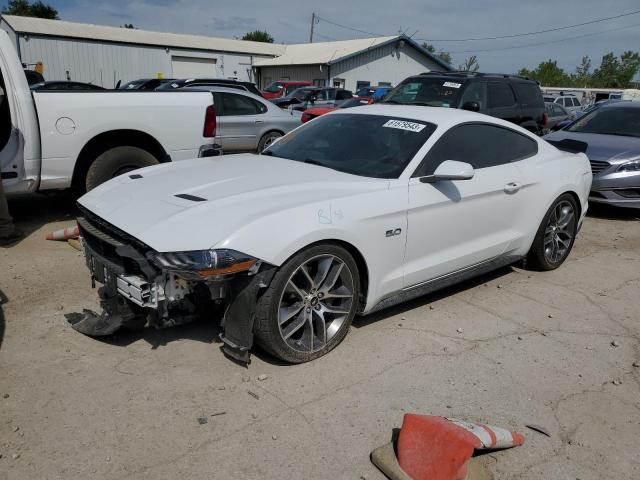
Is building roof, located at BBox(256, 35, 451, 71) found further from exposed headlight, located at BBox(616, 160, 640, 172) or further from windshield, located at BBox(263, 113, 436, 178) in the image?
windshield, located at BBox(263, 113, 436, 178)

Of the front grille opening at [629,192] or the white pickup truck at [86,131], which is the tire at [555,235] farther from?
the white pickup truck at [86,131]

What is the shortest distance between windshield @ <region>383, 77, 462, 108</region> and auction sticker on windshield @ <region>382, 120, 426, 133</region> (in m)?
5.41

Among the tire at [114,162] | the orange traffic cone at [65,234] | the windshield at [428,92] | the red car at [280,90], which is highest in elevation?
the red car at [280,90]

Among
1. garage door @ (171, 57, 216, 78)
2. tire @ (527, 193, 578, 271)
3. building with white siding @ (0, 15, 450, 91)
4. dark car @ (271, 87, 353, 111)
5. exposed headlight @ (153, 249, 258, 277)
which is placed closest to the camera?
exposed headlight @ (153, 249, 258, 277)

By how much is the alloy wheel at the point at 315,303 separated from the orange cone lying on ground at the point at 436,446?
93cm

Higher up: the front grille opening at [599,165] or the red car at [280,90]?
the red car at [280,90]

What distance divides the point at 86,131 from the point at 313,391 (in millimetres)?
4244

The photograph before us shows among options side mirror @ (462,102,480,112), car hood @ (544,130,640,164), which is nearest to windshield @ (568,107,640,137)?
car hood @ (544,130,640,164)

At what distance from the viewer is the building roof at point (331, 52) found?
3847cm

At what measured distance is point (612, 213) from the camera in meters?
8.55

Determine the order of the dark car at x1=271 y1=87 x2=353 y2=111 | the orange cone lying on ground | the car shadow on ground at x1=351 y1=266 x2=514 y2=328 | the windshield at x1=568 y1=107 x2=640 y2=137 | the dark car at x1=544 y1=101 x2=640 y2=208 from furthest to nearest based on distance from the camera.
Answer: the dark car at x1=271 y1=87 x2=353 y2=111, the windshield at x1=568 y1=107 x2=640 y2=137, the dark car at x1=544 y1=101 x2=640 y2=208, the car shadow on ground at x1=351 y1=266 x2=514 y2=328, the orange cone lying on ground

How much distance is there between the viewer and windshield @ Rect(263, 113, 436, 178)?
407cm

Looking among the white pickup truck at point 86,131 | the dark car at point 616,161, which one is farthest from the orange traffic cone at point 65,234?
the dark car at point 616,161

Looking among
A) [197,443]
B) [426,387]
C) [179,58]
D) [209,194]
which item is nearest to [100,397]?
[197,443]
